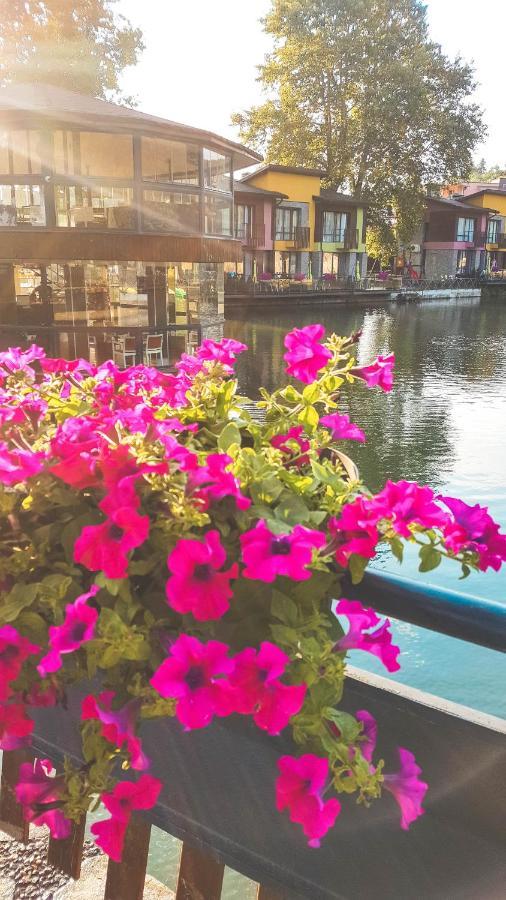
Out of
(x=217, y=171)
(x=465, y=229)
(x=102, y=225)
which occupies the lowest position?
(x=102, y=225)

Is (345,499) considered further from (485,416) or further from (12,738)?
(485,416)

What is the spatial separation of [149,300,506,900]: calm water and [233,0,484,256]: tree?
13572 millimetres

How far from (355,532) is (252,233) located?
4379 cm

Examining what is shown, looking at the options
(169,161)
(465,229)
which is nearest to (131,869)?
(169,161)

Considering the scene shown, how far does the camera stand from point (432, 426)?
16172mm

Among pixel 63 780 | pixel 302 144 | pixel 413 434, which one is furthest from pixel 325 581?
pixel 302 144

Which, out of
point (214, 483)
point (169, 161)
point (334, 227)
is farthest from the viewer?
point (334, 227)

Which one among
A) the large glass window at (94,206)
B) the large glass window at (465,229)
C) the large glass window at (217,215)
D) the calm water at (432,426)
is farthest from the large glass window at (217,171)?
the large glass window at (465,229)

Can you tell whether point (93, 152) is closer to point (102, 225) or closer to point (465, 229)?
point (102, 225)

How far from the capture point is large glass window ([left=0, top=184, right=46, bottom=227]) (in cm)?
1767

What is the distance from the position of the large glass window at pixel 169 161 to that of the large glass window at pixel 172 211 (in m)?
0.57

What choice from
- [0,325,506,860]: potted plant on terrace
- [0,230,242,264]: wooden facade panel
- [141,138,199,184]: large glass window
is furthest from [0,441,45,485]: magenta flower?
[141,138,199,184]: large glass window

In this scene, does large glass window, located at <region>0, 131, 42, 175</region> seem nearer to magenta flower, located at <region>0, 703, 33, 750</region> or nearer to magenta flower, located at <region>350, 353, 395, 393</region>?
magenta flower, located at <region>350, 353, 395, 393</region>

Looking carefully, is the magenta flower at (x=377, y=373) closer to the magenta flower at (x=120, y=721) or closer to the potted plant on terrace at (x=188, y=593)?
the potted plant on terrace at (x=188, y=593)
